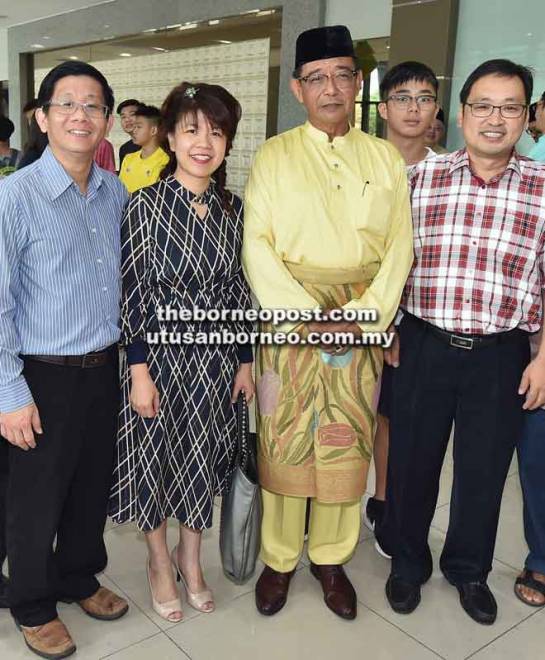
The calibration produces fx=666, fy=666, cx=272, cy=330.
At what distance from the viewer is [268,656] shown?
6.32 ft

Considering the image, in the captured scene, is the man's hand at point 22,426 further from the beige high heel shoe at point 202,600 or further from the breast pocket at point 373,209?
the breast pocket at point 373,209

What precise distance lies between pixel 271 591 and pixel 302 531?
21cm

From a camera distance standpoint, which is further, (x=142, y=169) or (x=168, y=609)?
(x=142, y=169)

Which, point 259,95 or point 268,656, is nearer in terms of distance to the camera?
point 268,656

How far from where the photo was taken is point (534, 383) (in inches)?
80.0

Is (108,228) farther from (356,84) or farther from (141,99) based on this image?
(141,99)

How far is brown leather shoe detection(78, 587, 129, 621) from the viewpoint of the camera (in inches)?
80.8

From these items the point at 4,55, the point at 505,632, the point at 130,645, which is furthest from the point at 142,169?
the point at 4,55

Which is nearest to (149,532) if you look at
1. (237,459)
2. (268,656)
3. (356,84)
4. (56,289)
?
(237,459)

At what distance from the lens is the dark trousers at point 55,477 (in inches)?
69.2

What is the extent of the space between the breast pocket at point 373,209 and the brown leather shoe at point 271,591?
116 cm

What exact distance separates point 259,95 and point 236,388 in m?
5.36

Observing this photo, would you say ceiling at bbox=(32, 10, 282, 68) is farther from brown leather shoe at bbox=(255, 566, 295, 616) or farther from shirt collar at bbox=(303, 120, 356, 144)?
brown leather shoe at bbox=(255, 566, 295, 616)

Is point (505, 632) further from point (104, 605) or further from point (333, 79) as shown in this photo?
point (333, 79)
